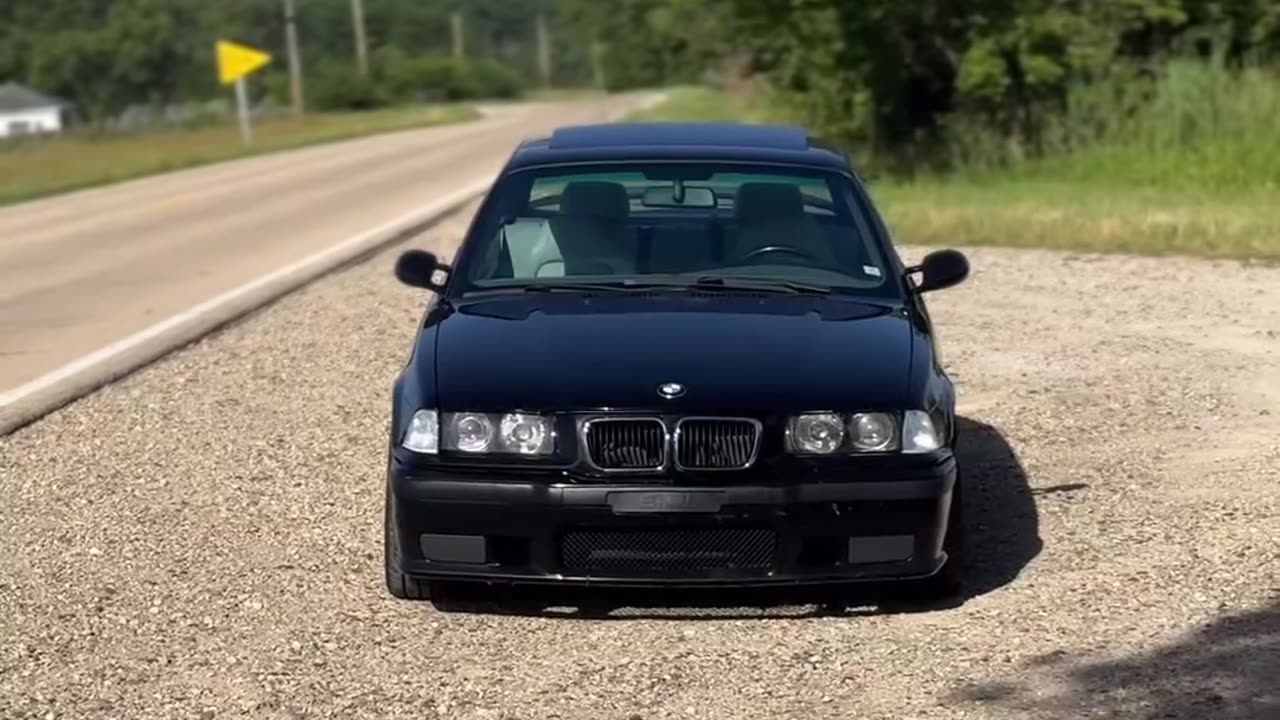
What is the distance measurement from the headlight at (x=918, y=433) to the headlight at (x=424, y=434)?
1.35 meters

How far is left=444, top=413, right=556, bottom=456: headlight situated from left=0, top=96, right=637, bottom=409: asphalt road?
5288 mm

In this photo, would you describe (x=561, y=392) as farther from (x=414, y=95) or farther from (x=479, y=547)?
(x=414, y=95)

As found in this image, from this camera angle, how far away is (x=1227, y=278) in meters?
13.6

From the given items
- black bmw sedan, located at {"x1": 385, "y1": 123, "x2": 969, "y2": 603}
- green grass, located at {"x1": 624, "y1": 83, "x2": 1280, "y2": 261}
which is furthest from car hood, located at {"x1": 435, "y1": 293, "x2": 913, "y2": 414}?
green grass, located at {"x1": 624, "y1": 83, "x2": 1280, "y2": 261}

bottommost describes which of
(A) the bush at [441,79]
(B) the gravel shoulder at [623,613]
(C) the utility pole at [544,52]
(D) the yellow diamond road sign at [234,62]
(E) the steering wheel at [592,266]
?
(C) the utility pole at [544,52]

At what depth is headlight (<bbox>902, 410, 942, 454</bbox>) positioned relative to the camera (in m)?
5.75

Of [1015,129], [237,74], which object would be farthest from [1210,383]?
[237,74]

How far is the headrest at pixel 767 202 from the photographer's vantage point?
707 cm

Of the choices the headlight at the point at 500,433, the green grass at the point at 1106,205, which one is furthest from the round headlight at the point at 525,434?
the green grass at the point at 1106,205

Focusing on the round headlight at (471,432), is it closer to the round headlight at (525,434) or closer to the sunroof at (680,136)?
the round headlight at (525,434)

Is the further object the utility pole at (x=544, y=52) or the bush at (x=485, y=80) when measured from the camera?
the utility pole at (x=544, y=52)

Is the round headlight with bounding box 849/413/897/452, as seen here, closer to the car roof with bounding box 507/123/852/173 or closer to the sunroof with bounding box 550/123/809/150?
the car roof with bounding box 507/123/852/173

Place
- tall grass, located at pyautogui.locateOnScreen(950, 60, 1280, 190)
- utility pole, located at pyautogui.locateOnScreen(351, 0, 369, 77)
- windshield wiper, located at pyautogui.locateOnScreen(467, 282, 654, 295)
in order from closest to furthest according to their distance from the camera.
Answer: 1. windshield wiper, located at pyautogui.locateOnScreen(467, 282, 654, 295)
2. tall grass, located at pyautogui.locateOnScreen(950, 60, 1280, 190)
3. utility pole, located at pyautogui.locateOnScreen(351, 0, 369, 77)

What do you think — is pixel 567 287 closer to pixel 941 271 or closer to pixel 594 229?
pixel 594 229
